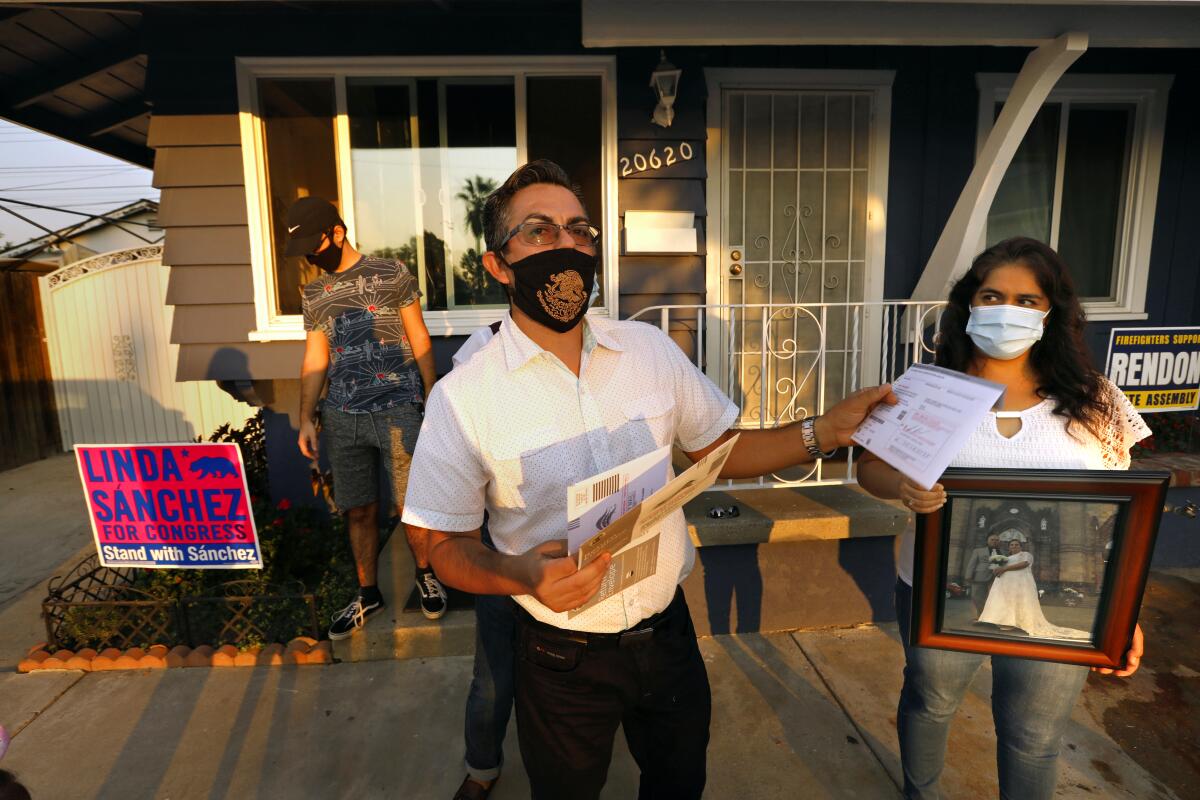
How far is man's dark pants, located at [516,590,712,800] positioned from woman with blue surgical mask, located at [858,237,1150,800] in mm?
703

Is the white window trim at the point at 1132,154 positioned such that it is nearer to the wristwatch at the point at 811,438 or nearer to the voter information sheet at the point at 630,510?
the wristwatch at the point at 811,438

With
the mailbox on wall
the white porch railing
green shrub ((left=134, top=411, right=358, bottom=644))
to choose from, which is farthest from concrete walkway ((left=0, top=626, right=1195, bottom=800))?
the mailbox on wall

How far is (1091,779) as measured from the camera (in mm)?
2326

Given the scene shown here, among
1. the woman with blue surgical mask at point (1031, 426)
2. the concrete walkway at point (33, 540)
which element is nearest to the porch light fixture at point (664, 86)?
the woman with blue surgical mask at point (1031, 426)

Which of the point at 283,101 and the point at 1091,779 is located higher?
the point at 283,101

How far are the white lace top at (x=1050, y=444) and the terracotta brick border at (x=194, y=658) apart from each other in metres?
2.82

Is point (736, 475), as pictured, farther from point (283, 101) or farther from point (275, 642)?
point (283, 101)

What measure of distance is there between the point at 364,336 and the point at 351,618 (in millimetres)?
1310

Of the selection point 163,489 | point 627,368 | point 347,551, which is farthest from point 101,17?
point 627,368

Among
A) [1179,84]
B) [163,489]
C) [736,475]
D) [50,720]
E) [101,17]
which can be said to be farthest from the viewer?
[1179,84]

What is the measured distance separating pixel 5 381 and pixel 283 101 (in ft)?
17.7

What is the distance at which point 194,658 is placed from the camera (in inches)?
119

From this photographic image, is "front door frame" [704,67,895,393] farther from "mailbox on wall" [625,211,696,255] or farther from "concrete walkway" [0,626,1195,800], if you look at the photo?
"concrete walkway" [0,626,1195,800]

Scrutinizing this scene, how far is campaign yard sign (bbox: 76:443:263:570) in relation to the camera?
A: 3.10 m
